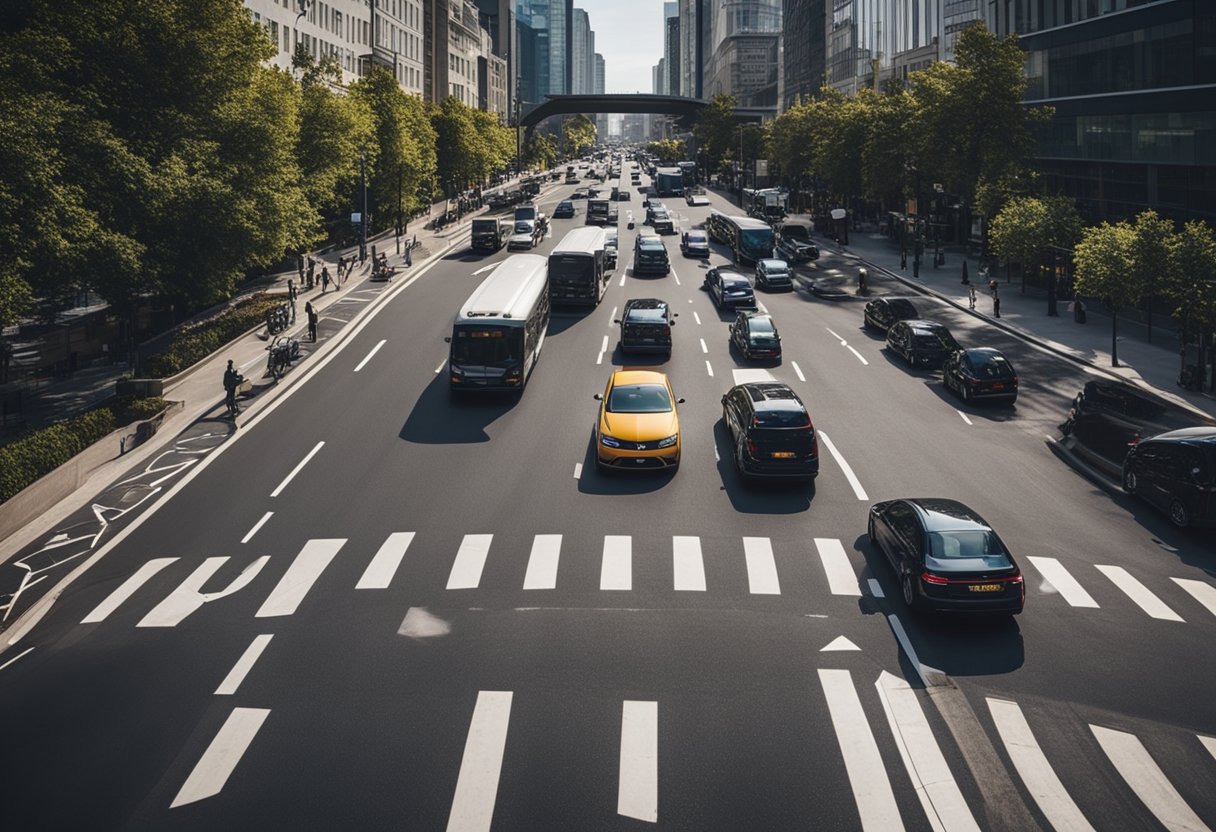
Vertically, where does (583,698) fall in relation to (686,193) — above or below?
below

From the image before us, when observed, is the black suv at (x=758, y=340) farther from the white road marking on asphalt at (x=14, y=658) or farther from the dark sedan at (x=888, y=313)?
the white road marking on asphalt at (x=14, y=658)

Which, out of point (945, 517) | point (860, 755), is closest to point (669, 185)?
point (945, 517)

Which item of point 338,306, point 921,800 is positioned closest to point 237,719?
point 921,800

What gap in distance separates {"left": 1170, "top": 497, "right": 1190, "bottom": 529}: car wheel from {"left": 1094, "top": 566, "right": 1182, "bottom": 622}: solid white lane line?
3273mm

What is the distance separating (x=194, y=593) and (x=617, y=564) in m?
8.38

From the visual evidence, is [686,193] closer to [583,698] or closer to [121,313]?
[121,313]

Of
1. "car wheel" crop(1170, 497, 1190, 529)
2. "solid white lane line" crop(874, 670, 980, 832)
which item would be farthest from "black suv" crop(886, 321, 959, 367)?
"solid white lane line" crop(874, 670, 980, 832)

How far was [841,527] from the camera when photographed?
A: 21953 millimetres

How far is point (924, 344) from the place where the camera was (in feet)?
123

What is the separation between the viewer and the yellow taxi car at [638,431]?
82.0 feet

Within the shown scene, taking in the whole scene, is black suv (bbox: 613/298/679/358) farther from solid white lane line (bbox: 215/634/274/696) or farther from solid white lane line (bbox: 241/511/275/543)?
solid white lane line (bbox: 215/634/274/696)

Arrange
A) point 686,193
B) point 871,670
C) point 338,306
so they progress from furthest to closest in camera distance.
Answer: point 686,193
point 338,306
point 871,670

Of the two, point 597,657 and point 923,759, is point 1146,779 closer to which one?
point 923,759

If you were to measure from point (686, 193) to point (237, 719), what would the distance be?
118759mm
